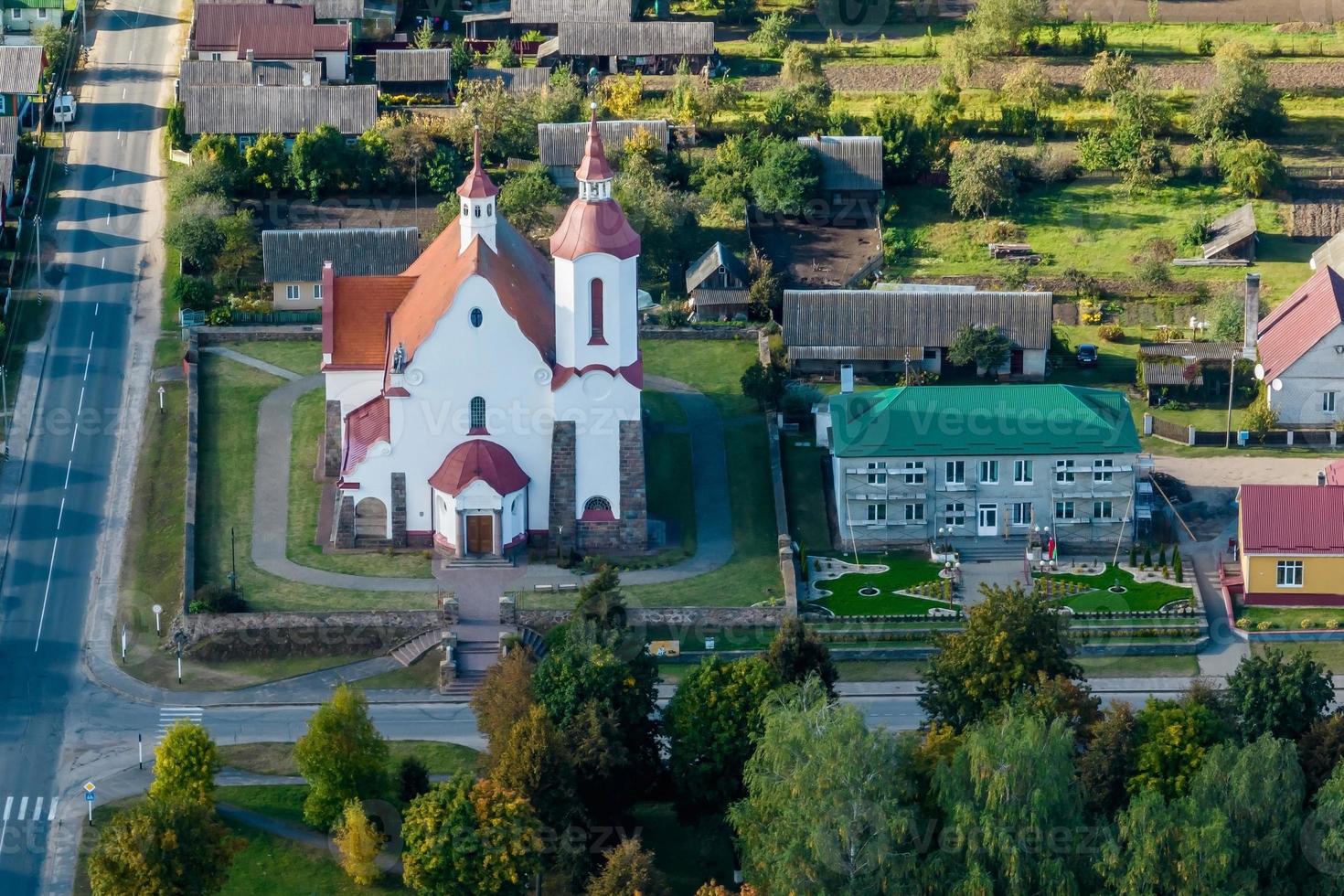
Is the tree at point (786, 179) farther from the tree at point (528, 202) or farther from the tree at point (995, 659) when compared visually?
the tree at point (995, 659)

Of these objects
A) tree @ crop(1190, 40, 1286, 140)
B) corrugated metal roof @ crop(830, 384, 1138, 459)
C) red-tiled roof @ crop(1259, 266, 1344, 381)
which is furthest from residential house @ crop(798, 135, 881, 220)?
corrugated metal roof @ crop(830, 384, 1138, 459)

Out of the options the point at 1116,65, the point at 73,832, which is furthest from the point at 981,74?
the point at 73,832

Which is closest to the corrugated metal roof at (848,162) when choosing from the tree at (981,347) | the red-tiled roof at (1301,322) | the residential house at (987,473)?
the tree at (981,347)

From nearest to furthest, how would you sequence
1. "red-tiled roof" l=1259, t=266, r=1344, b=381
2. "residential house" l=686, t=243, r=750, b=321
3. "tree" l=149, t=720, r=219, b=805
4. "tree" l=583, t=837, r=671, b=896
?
"tree" l=583, t=837, r=671, b=896
"tree" l=149, t=720, r=219, b=805
"red-tiled roof" l=1259, t=266, r=1344, b=381
"residential house" l=686, t=243, r=750, b=321

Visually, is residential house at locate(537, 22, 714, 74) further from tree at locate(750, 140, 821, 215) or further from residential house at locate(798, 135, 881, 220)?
tree at locate(750, 140, 821, 215)

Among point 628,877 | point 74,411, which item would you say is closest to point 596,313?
point 74,411
